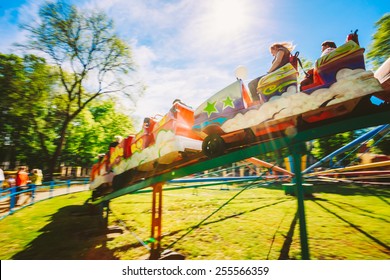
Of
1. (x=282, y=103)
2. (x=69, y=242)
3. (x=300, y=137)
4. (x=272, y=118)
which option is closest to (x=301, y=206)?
(x=300, y=137)

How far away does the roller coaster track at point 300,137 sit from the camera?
5.44ft

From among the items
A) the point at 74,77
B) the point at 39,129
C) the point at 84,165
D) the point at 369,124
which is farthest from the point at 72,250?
the point at 84,165

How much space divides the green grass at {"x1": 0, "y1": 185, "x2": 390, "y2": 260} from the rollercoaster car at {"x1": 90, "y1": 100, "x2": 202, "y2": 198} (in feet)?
3.98

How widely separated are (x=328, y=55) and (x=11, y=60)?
987cm

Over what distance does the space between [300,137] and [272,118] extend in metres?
0.33

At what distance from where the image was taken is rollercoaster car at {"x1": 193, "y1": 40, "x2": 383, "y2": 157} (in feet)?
5.13

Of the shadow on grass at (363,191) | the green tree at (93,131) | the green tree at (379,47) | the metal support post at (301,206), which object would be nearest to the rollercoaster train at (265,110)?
the metal support post at (301,206)

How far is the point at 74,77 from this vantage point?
14656 mm

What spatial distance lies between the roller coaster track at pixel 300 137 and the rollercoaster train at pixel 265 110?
0.01 metres

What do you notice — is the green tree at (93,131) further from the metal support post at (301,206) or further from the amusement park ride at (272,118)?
the metal support post at (301,206)

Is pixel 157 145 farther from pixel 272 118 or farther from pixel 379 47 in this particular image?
pixel 379 47

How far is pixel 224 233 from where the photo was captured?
400cm

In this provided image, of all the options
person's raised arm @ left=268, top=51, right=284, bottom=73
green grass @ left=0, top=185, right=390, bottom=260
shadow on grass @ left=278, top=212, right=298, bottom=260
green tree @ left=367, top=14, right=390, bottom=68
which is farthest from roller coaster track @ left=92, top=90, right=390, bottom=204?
green tree @ left=367, top=14, right=390, bottom=68

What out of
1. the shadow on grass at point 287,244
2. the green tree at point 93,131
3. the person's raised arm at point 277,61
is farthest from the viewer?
the green tree at point 93,131
